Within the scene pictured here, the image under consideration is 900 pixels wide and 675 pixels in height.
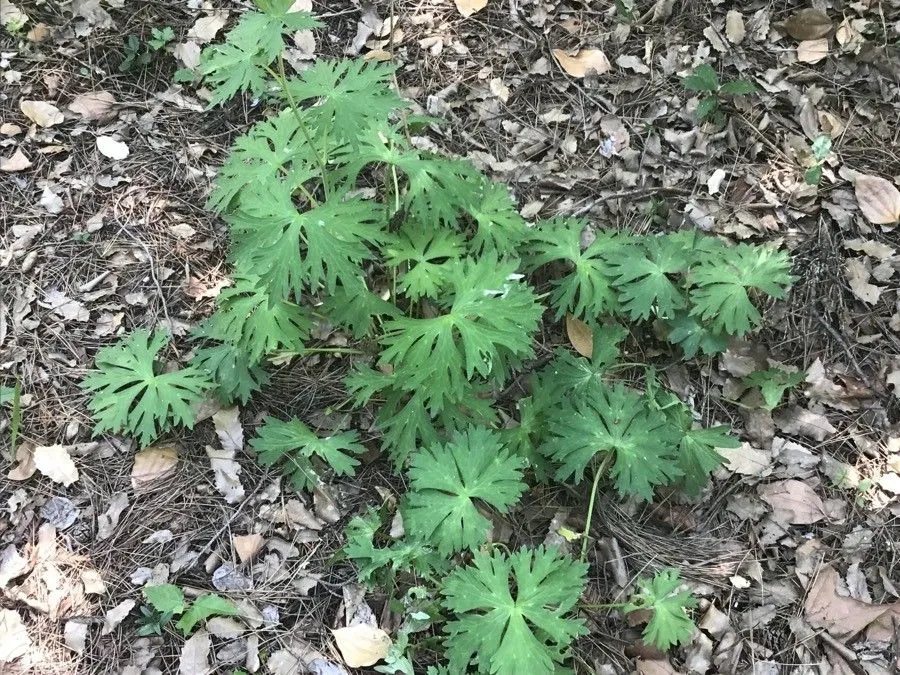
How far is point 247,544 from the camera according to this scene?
8.14 feet

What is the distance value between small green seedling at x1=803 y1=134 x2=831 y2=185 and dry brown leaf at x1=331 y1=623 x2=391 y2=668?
2718 mm

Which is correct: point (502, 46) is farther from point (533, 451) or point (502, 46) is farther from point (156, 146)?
point (533, 451)

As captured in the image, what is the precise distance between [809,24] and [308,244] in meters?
3.02

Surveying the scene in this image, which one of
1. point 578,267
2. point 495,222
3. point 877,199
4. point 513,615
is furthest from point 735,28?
point 513,615

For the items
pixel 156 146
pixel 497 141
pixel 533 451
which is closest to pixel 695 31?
pixel 497 141

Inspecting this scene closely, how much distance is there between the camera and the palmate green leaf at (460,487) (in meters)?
2.11

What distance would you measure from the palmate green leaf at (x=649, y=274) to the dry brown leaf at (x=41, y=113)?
2.72 metres

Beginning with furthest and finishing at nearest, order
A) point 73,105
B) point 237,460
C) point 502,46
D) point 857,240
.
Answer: point 502,46 < point 73,105 < point 857,240 < point 237,460

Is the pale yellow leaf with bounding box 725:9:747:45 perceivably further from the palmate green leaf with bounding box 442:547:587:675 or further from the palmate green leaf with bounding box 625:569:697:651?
the palmate green leaf with bounding box 442:547:587:675

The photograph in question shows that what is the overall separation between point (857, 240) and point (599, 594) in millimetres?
1990

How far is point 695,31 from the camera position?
11.7ft

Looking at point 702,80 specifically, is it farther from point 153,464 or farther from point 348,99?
point 153,464

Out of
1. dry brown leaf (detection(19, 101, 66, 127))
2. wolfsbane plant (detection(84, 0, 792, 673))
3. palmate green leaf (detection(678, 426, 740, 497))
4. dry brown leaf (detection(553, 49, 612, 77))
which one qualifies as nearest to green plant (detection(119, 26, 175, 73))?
dry brown leaf (detection(19, 101, 66, 127))

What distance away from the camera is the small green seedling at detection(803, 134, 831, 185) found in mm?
3047
